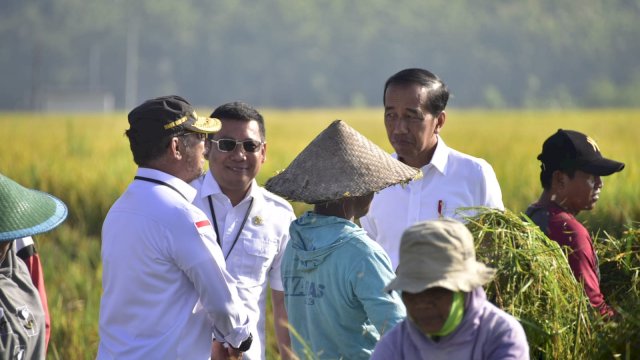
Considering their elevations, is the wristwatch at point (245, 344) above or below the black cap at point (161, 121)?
below

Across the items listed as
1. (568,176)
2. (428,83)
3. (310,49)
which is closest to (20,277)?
(428,83)

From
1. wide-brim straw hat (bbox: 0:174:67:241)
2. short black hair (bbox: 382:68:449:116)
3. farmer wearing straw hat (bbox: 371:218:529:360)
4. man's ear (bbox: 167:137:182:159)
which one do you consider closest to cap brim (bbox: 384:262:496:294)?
farmer wearing straw hat (bbox: 371:218:529:360)

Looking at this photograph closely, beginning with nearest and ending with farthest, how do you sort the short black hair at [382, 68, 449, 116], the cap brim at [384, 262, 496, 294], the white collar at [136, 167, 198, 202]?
the cap brim at [384, 262, 496, 294], the white collar at [136, 167, 198, 202], the short black hair at [382, 68, 449, 116]

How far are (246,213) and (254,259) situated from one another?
0.23 m

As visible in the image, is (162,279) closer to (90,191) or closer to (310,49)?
(90,191)

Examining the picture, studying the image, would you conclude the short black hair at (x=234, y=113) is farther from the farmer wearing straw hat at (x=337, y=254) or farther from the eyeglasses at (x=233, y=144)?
the farmer wearing straw hat at (x=337, y=254)

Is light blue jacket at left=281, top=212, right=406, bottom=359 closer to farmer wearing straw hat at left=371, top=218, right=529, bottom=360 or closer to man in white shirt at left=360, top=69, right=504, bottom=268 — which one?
farmer wearing straw hat at left=371, top=218, right=529, bottom=360

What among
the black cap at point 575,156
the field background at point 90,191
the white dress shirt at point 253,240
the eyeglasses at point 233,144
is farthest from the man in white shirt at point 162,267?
the field background at point 90,191

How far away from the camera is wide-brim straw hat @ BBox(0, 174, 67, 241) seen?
4035mm

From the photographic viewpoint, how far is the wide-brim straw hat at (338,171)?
3.57m

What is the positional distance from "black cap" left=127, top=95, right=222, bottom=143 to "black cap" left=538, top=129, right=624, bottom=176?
1409 mm

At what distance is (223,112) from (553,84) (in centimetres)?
8826

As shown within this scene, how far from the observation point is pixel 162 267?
3812 millimetres

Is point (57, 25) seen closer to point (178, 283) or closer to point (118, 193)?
point (118, 193)
